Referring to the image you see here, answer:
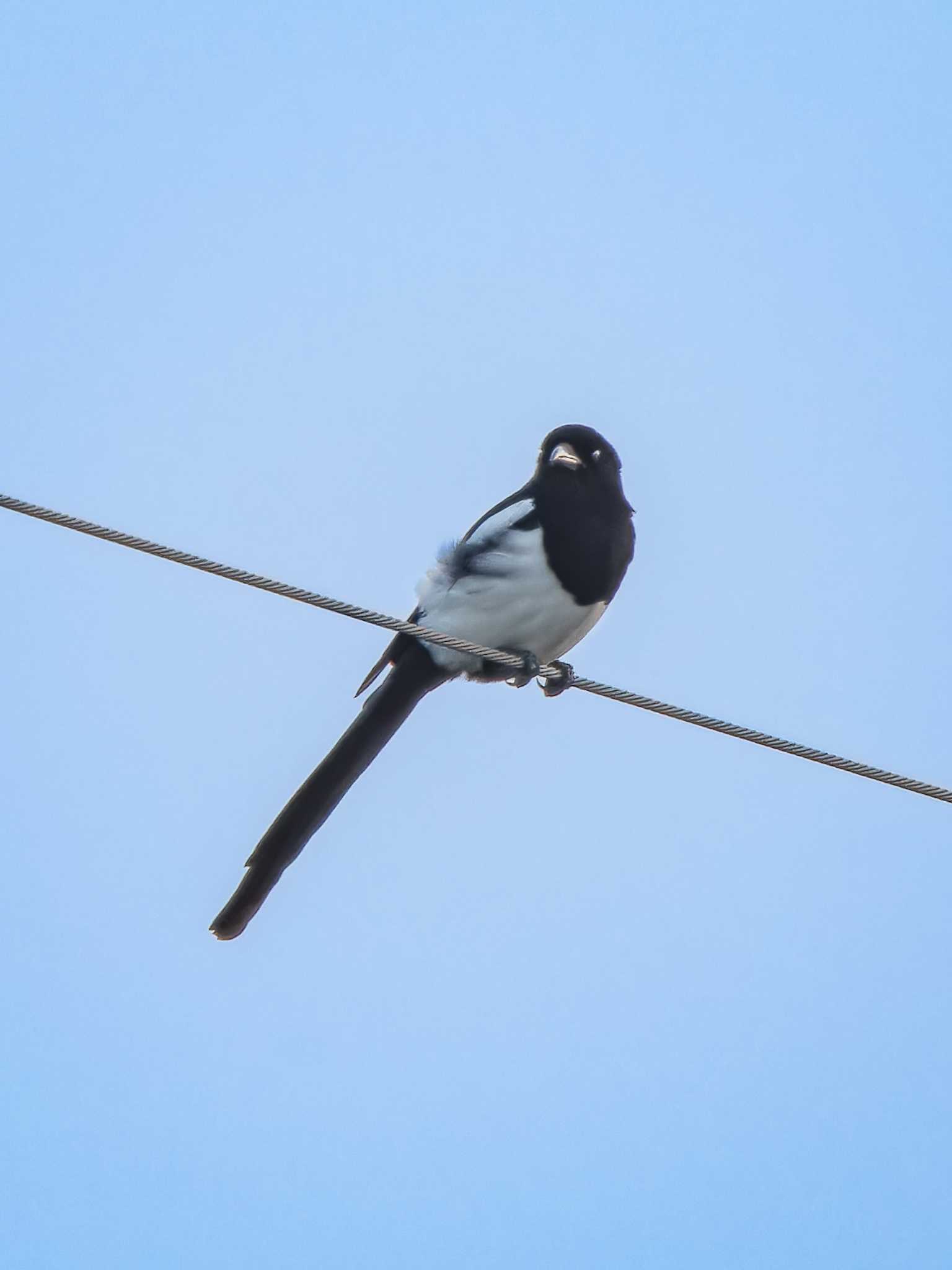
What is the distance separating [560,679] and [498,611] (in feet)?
0.84

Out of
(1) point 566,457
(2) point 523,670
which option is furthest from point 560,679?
(1) point 566,457

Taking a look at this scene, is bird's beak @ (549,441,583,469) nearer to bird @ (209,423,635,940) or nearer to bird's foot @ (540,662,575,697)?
bird @ (209,423,635,940)

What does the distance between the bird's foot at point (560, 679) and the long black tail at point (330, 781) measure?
0.29m

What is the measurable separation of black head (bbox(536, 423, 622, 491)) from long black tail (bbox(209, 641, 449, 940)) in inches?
26.3

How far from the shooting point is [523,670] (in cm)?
486

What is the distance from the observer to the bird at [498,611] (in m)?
4.81

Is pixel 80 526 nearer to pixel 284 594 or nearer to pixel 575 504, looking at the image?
pixel 284 594

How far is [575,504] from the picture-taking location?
5043 millimetres

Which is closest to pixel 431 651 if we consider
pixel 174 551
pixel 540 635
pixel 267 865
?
pixel 540 635

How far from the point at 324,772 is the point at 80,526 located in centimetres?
170

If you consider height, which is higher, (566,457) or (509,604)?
(566,457)

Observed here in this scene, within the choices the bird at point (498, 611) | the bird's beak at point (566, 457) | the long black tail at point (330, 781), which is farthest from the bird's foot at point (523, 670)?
the bird's beak at point (566, 457)

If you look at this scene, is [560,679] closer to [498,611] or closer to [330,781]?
[498,611]

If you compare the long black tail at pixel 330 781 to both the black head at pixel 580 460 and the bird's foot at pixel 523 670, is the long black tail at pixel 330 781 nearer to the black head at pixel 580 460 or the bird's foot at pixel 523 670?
the bird's foot at pixel 523 670
